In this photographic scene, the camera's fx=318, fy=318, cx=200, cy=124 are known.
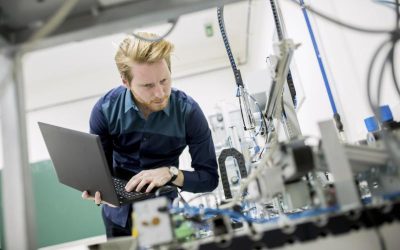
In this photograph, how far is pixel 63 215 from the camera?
383 centimetres

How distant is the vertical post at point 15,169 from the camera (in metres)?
0.72

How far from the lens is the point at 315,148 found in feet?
2.25

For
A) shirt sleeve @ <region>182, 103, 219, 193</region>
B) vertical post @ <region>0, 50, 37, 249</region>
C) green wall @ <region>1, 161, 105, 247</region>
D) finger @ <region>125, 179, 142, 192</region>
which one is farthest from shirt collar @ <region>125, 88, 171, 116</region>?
green wall @ <region>1, 161, 105, 247</region>

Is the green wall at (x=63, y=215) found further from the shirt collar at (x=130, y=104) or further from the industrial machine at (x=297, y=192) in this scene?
the industrial machine at (x=297, y=192)

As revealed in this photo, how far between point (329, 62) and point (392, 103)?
27.5 inches

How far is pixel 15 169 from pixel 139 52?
81 centimetres

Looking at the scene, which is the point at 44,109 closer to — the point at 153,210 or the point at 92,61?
the point at 92,61

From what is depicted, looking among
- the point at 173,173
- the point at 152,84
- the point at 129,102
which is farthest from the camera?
the point at 129,102

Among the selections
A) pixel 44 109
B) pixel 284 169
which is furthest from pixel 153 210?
pixel 44 109

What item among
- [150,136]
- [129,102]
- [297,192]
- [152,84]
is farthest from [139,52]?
[297,192]

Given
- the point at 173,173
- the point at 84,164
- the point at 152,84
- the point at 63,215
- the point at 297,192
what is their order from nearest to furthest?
1. the point at 297,192
2. the point at 84,164
3. the point at 173,173
4. the point at 152,84
5. the point at 63,215

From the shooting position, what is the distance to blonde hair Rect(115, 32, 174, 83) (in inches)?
55.9

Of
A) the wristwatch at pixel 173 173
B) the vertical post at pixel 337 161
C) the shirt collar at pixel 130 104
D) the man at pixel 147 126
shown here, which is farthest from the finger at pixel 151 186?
the vertical post at pixel 337 161

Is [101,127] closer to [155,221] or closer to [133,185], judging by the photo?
[133,185]
